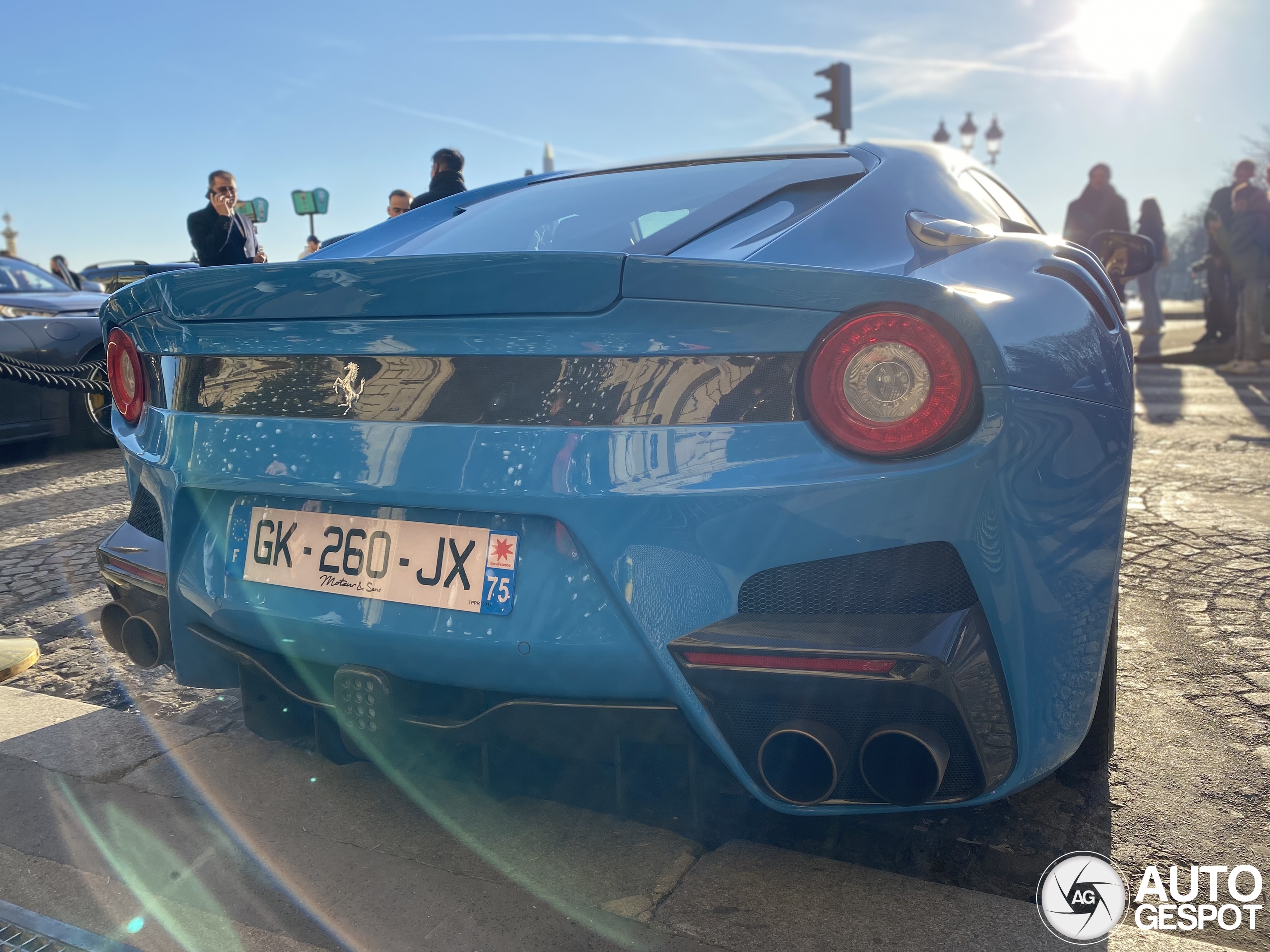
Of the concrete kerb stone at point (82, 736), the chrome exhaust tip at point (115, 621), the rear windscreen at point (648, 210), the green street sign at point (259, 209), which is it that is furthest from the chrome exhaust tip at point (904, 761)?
the green street sign at point (259, 209)

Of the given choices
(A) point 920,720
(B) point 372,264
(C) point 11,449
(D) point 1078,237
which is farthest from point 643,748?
(D) point 1078,237

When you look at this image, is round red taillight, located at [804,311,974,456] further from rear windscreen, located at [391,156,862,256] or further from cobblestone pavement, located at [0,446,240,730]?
cobblestone pavement, located at [0,446,240,730]

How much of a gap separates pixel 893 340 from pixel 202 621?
4.59 feet

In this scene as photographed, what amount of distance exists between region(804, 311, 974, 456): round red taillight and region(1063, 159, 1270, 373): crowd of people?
8403 millimetres

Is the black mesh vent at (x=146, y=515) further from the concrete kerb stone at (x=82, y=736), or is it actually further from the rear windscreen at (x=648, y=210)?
the rear windscreen at (x=648, y=210)

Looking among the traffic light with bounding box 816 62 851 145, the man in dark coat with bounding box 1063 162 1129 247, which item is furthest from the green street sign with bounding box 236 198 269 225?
the man in dark coat with bounding box 1063 162 1129 247

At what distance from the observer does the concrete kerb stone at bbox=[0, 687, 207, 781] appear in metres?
2.45

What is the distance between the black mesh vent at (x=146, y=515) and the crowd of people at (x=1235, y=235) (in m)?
8.62

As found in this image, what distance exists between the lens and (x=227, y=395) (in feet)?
6.36

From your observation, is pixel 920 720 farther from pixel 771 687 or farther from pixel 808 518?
pixel 808 518

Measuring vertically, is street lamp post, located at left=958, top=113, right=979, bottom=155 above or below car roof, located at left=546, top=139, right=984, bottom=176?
above

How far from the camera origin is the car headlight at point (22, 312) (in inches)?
271

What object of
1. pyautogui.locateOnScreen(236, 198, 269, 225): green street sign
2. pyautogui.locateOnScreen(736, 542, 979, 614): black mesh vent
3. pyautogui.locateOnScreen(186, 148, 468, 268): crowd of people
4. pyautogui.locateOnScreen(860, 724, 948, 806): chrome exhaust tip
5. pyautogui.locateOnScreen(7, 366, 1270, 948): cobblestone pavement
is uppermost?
pyautogui.locateOnScreen(236, 198, 269, 225): green street sign

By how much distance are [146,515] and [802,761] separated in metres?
1.49
